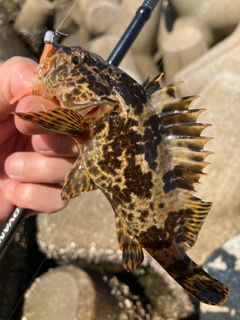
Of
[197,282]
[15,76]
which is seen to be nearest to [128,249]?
[197,282]

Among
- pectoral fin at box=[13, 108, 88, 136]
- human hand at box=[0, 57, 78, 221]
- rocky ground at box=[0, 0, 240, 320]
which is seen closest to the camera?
pectoral fin at box=[13, 108, 88, 136]

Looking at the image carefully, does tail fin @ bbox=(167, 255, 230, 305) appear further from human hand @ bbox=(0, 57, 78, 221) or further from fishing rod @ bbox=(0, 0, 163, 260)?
fishing rod @ bbox=(0, 0, 163, 260)

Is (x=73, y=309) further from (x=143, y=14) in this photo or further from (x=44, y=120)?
(x=143, y=14)

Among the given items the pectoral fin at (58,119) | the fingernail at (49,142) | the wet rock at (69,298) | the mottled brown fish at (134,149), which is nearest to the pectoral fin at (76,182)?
the mottled brown fish at (134,149)

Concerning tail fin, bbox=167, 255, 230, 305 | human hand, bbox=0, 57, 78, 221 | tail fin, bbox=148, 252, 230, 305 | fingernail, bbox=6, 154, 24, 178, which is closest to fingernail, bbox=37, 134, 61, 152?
human hand, bbox=0, 57, 78, 221

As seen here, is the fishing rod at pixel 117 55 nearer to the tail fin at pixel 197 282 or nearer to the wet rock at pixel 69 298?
the tail fin at pixel 197 282

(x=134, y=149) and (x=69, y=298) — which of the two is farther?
(x=69, y=298)

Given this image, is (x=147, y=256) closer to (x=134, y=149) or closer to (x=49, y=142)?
(x=49, y=142)
